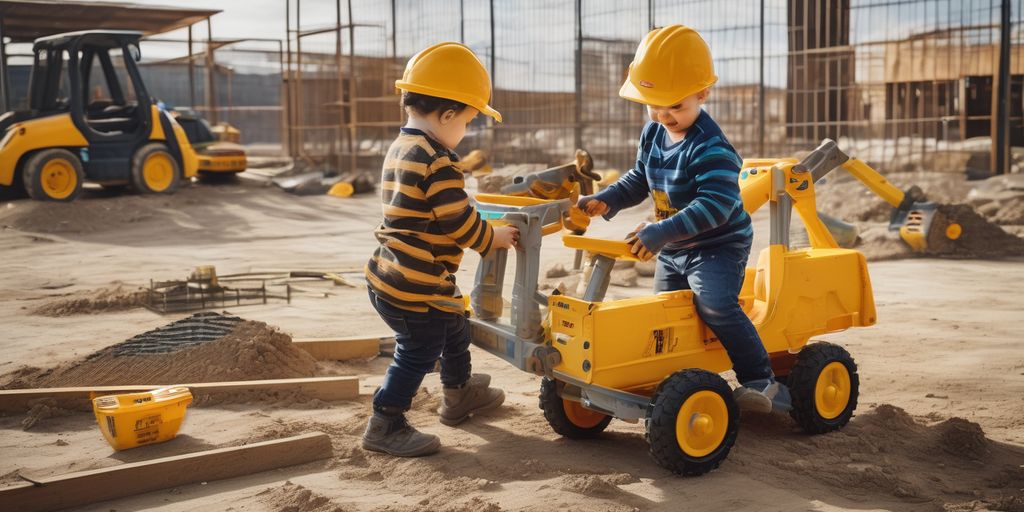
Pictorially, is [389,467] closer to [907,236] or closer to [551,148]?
[907,236]

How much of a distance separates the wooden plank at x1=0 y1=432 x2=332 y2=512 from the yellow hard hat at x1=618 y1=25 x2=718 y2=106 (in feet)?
5.64

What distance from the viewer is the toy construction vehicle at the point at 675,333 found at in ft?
11.1

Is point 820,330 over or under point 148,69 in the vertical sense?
under

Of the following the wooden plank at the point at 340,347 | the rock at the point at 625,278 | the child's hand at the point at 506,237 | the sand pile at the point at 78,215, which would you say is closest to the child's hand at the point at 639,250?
the child's hand at the point at 506,237

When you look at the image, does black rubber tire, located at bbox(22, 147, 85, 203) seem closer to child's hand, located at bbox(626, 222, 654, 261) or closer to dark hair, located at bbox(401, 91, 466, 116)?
dark hair, located at bbox(401, 91, 466, 116)

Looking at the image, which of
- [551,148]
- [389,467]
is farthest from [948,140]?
[389,467]

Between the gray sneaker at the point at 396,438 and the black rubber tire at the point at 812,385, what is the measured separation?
1.40 m

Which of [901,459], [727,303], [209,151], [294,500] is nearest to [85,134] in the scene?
[209,151]

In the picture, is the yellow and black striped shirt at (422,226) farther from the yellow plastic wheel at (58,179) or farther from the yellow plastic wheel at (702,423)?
the yellow plastic wheel at (58,179)

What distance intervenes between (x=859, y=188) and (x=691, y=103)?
8955 millimetres

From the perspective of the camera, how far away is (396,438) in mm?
3689

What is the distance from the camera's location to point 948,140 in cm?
1298

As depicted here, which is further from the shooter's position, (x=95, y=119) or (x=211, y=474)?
(x=95, y=119)

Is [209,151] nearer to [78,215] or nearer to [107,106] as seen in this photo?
[107,106]
